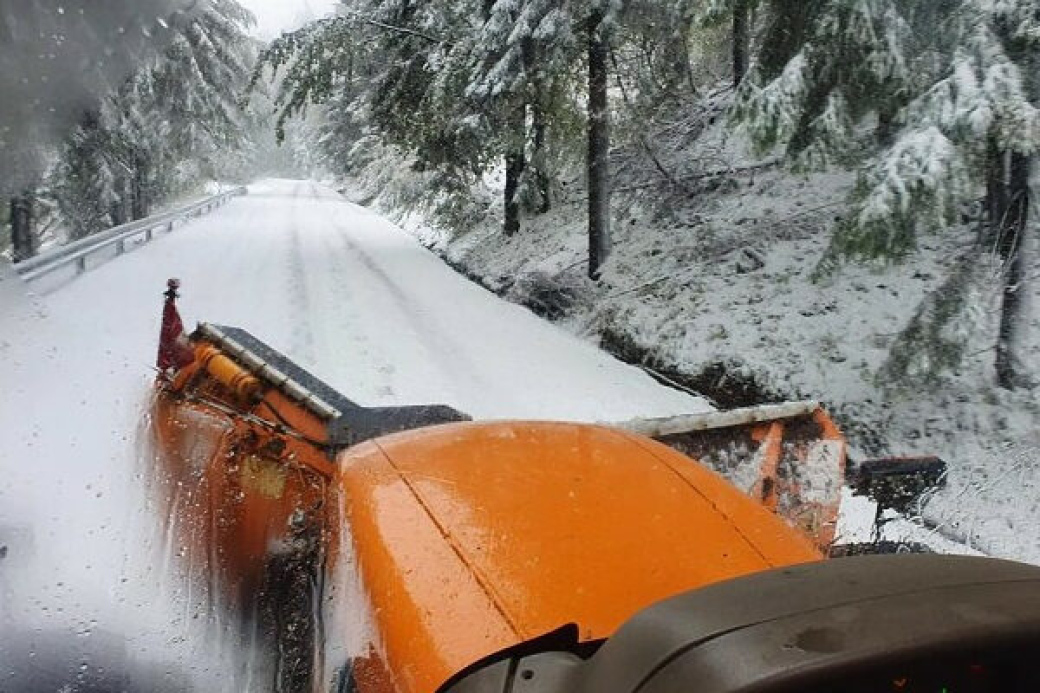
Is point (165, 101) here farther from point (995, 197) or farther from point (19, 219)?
point (995, 197)

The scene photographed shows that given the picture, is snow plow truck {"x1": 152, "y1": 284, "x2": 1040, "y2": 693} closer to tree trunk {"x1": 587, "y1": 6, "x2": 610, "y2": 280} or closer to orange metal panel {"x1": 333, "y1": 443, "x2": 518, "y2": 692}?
orange metal panel {"x1": 333, "y1": 443, "x2": 518, "y2": 692}

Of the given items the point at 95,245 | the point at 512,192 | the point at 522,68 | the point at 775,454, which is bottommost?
the point at 775,454

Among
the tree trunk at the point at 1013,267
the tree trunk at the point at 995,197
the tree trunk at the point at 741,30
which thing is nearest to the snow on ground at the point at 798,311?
the tree trunk at the point at 1013,267

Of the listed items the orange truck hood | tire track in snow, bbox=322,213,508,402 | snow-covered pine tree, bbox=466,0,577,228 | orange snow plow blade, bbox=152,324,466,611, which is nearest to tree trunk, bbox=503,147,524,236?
snow-covered pine tree, bbox=466,0,577,228

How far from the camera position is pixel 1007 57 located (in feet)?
19.8

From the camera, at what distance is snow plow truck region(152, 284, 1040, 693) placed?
87cm

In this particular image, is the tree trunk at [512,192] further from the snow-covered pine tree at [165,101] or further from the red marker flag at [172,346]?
the red marker flag at [172,346]

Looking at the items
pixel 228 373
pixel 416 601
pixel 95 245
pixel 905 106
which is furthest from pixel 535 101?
pixel 416 601

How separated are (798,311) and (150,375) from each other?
744 centimetres

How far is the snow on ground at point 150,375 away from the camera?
360 centimetres

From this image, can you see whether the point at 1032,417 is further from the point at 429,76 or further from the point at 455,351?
the point at 429,76

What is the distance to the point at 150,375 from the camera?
6.69m

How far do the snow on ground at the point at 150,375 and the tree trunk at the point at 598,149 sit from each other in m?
1.86

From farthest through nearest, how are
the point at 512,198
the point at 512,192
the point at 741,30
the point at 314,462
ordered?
1. the point at 512,192
2. the point at 512,198
3. the point at 741,30
4. the point at 314,462
